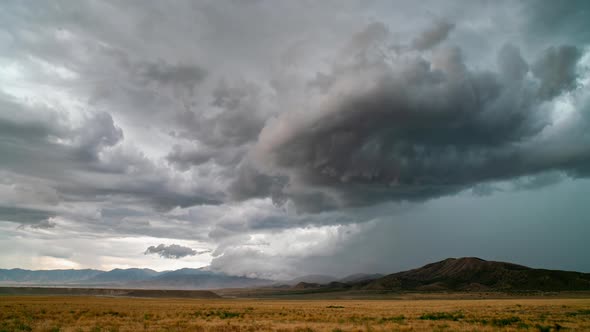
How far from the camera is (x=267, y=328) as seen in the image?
30141mm

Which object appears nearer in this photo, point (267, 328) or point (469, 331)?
point (469, 331)

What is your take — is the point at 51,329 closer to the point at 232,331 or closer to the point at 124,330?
the point at 124,330

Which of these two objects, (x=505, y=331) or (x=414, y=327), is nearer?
(x=505, y=331)

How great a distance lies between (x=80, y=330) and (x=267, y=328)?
558 inches

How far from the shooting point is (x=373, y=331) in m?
27.5

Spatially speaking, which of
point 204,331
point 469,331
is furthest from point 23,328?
point 469,331

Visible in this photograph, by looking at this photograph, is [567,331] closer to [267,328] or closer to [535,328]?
[535,328]

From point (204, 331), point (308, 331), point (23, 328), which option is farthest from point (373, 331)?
point (23, 328)

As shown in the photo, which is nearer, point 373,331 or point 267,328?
point 373,331

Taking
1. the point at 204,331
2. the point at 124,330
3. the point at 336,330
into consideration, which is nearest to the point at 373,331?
the point at 336,330

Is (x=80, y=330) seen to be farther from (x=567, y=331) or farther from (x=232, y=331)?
(x=567, y=331)

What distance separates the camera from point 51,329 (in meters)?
28.3

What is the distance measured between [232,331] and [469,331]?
17619mm

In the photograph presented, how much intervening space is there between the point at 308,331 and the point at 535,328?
58.5 feet
